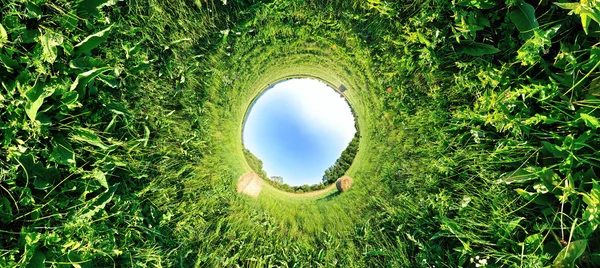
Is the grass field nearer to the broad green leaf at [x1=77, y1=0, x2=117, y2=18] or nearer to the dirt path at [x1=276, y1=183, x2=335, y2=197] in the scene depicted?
the broad green leaf at [x1=77, y1=0, x2=117, y2=18]

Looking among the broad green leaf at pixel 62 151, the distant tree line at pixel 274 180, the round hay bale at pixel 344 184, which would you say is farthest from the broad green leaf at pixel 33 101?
the round hay bale at pixel 344 184

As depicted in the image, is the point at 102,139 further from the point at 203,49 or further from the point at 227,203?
the point at 227,203

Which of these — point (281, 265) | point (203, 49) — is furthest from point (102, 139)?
point (281, 265)

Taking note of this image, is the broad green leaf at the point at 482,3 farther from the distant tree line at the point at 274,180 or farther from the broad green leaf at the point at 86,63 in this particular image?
the distant tree line at the point at 274,180

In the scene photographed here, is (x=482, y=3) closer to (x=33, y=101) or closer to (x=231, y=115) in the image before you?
(x=231, y=115)

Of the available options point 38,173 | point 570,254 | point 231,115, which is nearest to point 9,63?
point 38,173
